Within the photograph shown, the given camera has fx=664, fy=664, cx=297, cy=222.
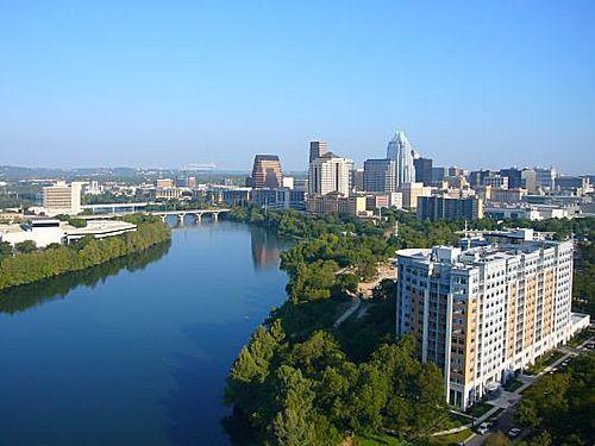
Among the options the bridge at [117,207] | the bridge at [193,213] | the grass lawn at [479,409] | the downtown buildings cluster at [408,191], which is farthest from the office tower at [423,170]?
the grass lawn at [479,409]

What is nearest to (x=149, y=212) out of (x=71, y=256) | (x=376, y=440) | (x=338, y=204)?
(x=338, y=204)

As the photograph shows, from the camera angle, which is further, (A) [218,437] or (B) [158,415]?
(B) [158,415]

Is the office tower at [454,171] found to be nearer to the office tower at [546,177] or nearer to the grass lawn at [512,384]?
the office tower at [546,177]

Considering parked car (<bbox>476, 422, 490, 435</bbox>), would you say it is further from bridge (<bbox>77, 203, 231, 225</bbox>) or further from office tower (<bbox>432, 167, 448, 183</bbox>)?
office tower (<bbox>432, 167, 448, 183</bbox>)

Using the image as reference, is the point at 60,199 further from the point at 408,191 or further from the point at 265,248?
the point at 408,191

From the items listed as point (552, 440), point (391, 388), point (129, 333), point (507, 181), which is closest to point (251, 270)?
point (129, 333)

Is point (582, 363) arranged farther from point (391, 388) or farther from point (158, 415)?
point (158, 415)

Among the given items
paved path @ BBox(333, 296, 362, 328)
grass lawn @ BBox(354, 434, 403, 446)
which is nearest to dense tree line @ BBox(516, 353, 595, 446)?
grass lawn @ BBox(354, 434, 403, 446)
